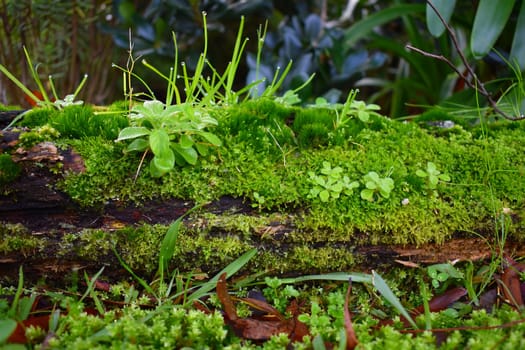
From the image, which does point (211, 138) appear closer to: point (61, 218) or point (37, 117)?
point (61, 218)

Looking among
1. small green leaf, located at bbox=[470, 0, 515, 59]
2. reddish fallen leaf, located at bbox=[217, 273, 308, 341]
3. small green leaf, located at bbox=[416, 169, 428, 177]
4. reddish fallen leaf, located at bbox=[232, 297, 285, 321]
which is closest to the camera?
reddish fallen leaf, located at bbox=[217, 273, 308, 341]

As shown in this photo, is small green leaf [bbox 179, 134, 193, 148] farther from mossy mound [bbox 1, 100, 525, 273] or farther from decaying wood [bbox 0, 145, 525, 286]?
decaying wood [bbox 0, 145, 525, 286]

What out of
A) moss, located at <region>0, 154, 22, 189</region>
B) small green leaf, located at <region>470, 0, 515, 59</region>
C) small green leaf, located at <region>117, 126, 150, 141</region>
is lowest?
moss, located at <region>0, 154, 22, 189</region>

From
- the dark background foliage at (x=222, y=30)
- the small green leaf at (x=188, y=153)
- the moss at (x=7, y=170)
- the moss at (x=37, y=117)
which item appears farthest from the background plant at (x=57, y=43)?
the small green leaf at (x=188, y=153)

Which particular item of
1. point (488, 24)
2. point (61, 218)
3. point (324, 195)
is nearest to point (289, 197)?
point (324, 195)

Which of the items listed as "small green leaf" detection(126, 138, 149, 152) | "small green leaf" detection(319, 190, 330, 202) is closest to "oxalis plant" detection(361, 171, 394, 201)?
"small green leaf" detection(319, 190, 330, 202)
